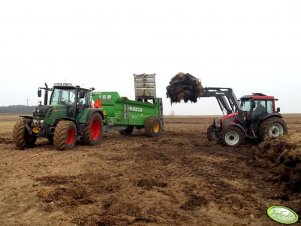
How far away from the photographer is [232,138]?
591 inches

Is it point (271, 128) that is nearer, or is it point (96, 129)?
point (271, 128)

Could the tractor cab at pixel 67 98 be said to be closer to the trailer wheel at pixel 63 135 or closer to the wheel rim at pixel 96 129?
the wheel rim at pixel 96 129

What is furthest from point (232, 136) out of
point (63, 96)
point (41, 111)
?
point (41, 111)

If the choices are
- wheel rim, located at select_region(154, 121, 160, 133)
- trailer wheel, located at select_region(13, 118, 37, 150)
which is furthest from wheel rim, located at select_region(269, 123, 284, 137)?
trailer wheel, located at select_region(13, 118, 37, 150)

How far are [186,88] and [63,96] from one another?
6.78 meters

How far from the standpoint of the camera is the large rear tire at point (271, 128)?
14.9 meters

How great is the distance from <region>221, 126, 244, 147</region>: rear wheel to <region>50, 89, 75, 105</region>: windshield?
6.01 metres

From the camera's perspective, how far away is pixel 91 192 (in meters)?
7.73

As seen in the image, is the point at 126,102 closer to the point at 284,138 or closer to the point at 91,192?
the point at 284,138

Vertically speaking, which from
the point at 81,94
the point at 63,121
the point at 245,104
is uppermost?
the point at 81,94

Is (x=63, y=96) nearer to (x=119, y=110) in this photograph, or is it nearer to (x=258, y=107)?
(x=119, y=110)

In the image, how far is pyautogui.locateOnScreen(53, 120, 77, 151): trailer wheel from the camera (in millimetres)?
12495

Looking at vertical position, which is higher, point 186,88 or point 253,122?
point 186,88

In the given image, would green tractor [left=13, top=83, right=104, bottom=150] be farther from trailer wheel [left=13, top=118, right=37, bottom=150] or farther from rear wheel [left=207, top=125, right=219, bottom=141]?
rear wheel [left=207, top=125, right=219, bottom=141]
